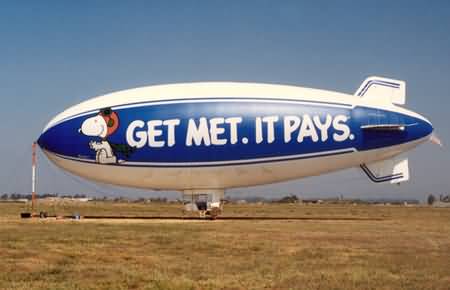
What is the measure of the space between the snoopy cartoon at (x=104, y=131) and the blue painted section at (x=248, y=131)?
0.95 feet

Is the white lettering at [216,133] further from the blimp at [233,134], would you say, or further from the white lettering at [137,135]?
the white lettering at [137,135]

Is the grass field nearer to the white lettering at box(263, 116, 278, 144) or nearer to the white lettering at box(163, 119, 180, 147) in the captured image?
the white lettering at box(263, 116, 278, 144)

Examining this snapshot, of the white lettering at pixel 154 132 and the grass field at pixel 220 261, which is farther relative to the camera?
the white lettering at pixel 154 132

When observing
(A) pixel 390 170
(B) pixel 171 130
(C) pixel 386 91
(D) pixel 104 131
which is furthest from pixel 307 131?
(D) pixel 104 131

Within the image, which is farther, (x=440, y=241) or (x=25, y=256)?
(x=440, y=241)

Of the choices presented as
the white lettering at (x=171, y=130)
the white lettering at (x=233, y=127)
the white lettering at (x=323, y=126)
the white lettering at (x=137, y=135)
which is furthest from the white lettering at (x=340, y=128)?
the white lettering at (x=137, y=135)

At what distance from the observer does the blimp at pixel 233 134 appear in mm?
40562

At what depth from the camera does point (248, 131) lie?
40406 millimetres

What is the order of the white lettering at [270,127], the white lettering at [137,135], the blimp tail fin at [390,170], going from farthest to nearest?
the blimp tail fin at [390,170]
the white lettering at [137,135]
the white lettering at [270,127]

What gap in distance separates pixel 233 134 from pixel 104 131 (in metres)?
9.58

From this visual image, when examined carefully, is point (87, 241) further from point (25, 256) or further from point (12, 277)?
point (12, 277)

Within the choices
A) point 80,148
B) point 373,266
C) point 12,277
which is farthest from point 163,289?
point 80,148

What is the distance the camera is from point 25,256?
1967cm

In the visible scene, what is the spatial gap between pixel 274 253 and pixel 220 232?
9.80 m
